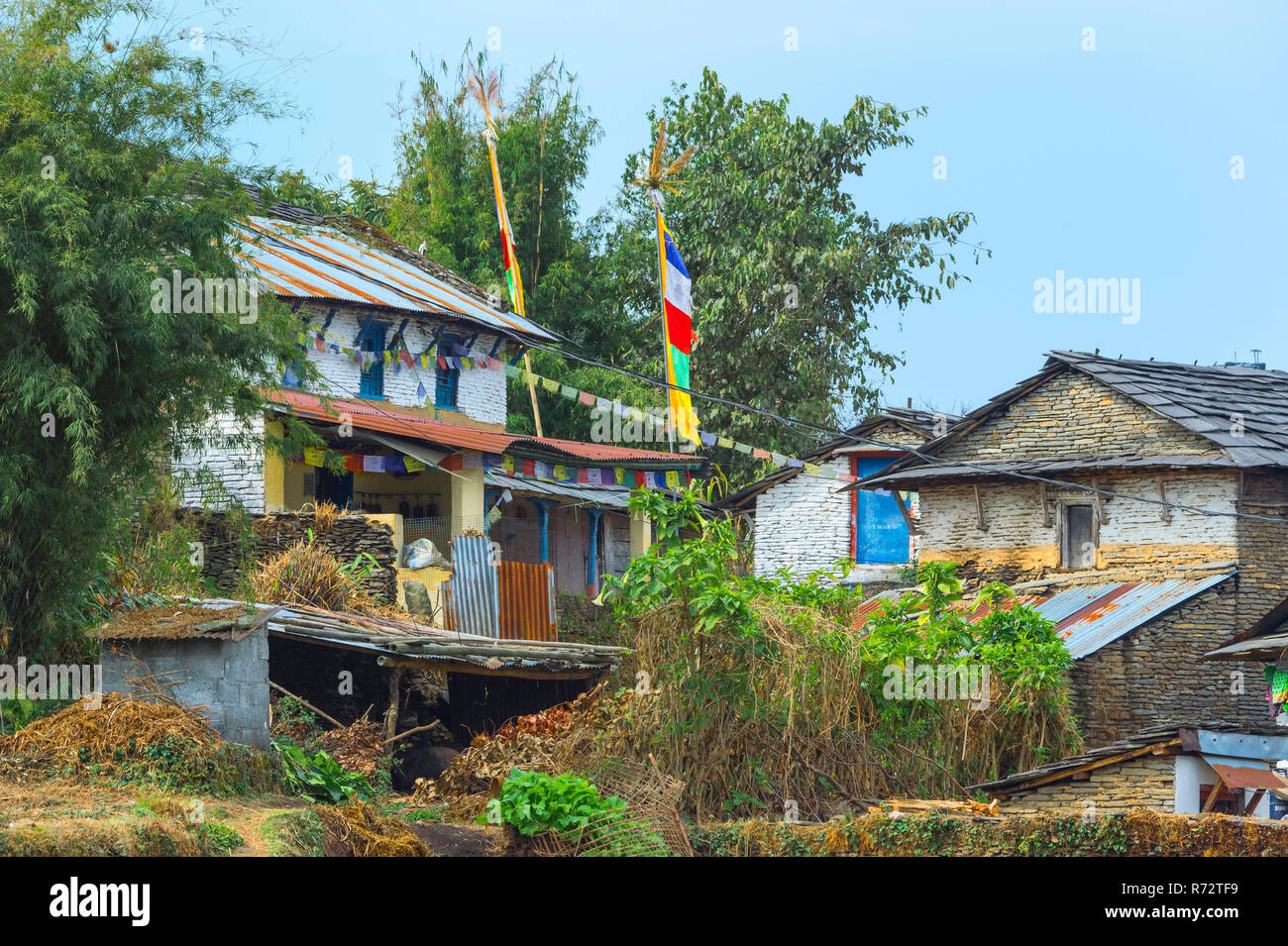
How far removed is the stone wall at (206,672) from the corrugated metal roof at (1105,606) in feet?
28.8

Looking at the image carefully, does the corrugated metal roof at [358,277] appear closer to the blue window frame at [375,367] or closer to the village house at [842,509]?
the blue window frame at [375,367]

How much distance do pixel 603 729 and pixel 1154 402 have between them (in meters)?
11.5

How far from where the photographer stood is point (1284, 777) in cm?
1700

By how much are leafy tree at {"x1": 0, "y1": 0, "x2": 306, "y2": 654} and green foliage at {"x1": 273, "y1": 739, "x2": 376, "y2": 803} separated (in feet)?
9.03

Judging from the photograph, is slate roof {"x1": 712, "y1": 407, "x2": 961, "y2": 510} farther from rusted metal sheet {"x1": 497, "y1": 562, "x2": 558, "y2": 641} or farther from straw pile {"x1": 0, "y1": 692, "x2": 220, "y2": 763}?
straw pile {"x1": 0, "y1": 692, "x2": 220, "y2": 763}

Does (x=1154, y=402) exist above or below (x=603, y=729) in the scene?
above

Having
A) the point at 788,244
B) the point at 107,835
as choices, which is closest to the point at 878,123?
the point at 788,244

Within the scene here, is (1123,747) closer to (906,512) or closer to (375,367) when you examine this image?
(906,512)

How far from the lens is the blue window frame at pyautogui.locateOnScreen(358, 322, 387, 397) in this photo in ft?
98.0

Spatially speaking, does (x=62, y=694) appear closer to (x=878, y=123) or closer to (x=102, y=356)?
(x=102, y=356)

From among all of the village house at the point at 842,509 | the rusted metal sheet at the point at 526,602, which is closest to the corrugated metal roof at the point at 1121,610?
Answer: the village house at the point at 842,509

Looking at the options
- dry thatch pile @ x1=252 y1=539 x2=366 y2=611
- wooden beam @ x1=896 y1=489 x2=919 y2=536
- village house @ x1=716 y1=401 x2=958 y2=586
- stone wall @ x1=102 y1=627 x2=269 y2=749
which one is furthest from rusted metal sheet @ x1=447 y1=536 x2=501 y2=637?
village house @ x1=716 y1=401 x2=958 y2=586

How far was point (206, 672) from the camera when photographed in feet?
56.1

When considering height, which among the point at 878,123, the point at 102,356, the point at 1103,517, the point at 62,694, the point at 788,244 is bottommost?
the point at 62,694
